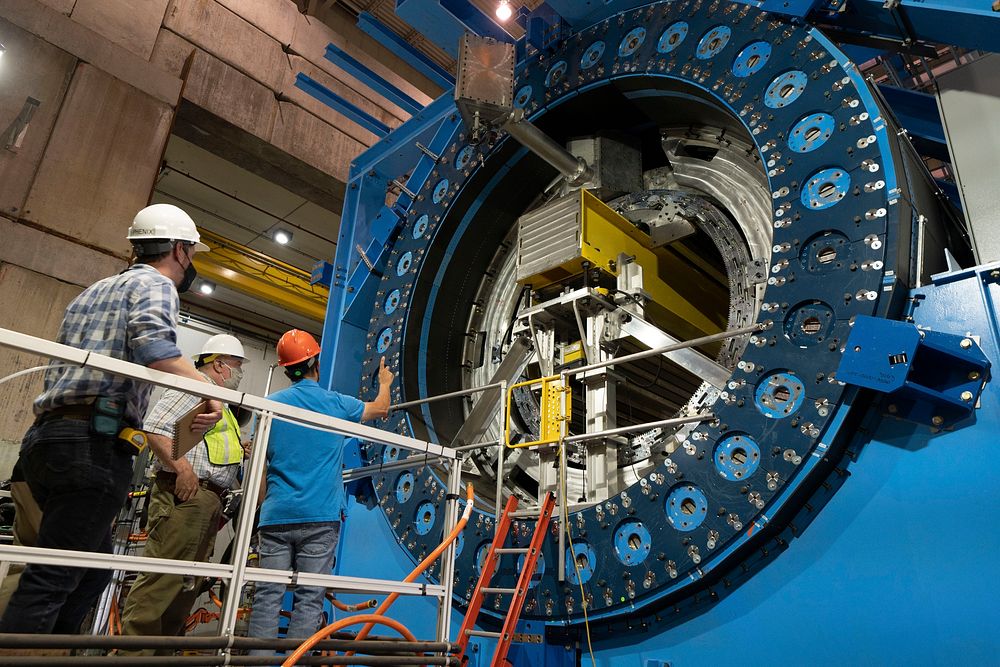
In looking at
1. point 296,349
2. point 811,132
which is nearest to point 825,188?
point 811,132

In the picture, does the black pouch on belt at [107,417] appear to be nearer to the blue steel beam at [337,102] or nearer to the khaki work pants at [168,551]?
the khaki work pants at [168,551]

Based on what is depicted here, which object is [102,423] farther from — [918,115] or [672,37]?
[918,115]

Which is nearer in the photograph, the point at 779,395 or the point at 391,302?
the point at 779,395

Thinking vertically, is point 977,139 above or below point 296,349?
above

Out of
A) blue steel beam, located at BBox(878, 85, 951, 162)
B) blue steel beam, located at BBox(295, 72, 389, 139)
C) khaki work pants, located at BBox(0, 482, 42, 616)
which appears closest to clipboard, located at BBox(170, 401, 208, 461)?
khaki work pants, located at BBox(0, 482, 42, 616)

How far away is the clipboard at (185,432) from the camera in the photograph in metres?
2.38

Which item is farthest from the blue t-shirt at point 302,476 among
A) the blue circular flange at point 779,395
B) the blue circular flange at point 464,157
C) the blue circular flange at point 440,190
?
the blue circular flange at point 464,157

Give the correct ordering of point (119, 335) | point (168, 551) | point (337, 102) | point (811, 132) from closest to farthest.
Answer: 1. point (119, 335)
2. point (811, 132)
3. point (168, 551)
4. point (337, 102)

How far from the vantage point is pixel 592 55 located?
4.82 meters

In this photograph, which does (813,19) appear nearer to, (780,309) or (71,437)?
(780,309)

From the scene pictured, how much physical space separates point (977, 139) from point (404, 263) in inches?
146

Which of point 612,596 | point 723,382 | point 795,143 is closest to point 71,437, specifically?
point 612,596

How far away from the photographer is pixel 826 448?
110 inches

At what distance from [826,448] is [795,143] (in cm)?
152
